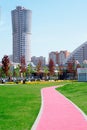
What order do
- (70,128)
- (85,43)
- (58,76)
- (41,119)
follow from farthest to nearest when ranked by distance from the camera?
1. (85,43)
2. (58,76)
3. (41,119)
4. (70,128)

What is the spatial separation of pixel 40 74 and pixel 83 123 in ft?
385

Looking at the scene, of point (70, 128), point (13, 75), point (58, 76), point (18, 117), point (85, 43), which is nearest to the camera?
point (70, 128)

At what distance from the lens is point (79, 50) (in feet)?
565

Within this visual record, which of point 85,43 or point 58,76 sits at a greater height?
point 85,43

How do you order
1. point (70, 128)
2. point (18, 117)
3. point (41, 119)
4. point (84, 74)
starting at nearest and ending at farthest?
point (70, 128) → point (41, 119) → point (18, 117) → point (84, 74)

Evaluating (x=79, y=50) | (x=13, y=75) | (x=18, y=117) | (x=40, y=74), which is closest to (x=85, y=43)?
(x=79, y=50)

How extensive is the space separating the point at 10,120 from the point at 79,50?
160386 mm

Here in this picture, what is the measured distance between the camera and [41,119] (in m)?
13.2

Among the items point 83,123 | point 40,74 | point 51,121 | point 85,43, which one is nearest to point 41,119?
point 51,121

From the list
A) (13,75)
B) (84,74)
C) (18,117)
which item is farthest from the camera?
(13,75)

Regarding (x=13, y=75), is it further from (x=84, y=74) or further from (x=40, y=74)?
(x=84, y=74)

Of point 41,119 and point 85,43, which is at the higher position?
point 85,43

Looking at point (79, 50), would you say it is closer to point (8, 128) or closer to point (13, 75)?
point (13, 75)

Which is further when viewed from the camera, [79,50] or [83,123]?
[79,50]
